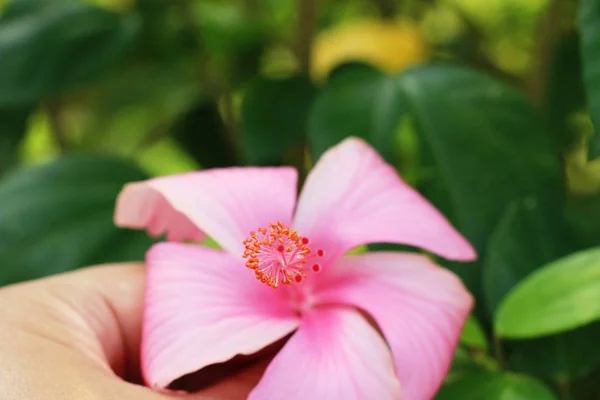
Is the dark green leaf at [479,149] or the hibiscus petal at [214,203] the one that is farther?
the dark green leaf at [479,149]

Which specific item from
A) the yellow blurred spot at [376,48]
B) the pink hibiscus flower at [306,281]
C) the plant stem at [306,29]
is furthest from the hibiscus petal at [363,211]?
the yellow blurred spot at [376,48]

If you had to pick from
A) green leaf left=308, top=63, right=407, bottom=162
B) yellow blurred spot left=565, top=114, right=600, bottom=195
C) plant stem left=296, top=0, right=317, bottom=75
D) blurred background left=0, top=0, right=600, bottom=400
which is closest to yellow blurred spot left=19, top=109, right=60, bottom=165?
blurred background left=0, top=0, right=600, bottom=400

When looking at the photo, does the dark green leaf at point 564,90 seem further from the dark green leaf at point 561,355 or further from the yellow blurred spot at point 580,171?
the dark green leaf at point 561,355

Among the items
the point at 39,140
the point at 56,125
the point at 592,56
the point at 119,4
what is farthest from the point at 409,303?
the point at 39,140

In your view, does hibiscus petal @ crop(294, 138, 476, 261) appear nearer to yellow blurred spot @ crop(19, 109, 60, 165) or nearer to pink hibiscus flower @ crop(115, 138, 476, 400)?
Result: pink hibiscus flower @ crop(115, 138, 476, 400)

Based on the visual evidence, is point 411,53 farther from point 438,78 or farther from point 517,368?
point 517,368
